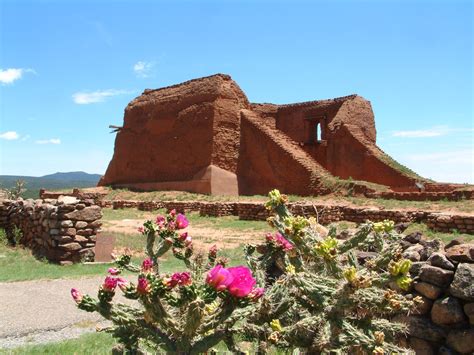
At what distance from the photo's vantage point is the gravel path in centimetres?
543

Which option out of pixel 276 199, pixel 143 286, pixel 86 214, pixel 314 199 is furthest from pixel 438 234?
pixel 143 286

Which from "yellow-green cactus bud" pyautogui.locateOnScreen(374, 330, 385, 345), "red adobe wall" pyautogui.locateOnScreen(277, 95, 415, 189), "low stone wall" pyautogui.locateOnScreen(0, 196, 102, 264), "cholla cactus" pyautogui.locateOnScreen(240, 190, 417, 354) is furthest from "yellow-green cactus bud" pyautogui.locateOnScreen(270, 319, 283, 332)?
"red adobe wall" pyautogui.locateOnScreen(277, 95, 415, 189)

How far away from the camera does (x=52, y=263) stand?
32.7 feet

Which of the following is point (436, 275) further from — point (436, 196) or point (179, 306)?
point (436, 196)

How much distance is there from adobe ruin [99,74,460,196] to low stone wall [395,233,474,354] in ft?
57.0

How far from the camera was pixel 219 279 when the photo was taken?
2.35 metres

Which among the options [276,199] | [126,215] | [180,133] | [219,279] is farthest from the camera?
[180,133]

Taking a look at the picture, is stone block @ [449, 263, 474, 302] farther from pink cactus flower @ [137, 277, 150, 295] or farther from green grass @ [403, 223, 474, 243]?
green grass @ [403, 223, 474, 243]

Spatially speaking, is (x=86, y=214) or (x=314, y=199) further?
(x=314, y=199)

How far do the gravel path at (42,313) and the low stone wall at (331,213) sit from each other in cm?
429

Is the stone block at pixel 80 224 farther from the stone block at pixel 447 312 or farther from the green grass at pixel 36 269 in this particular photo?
the stone block at pixel 447 312

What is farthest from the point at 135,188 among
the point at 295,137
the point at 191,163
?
the point at 295,137

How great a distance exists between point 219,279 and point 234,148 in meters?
23.8

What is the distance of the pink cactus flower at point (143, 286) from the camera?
2.38 metres
